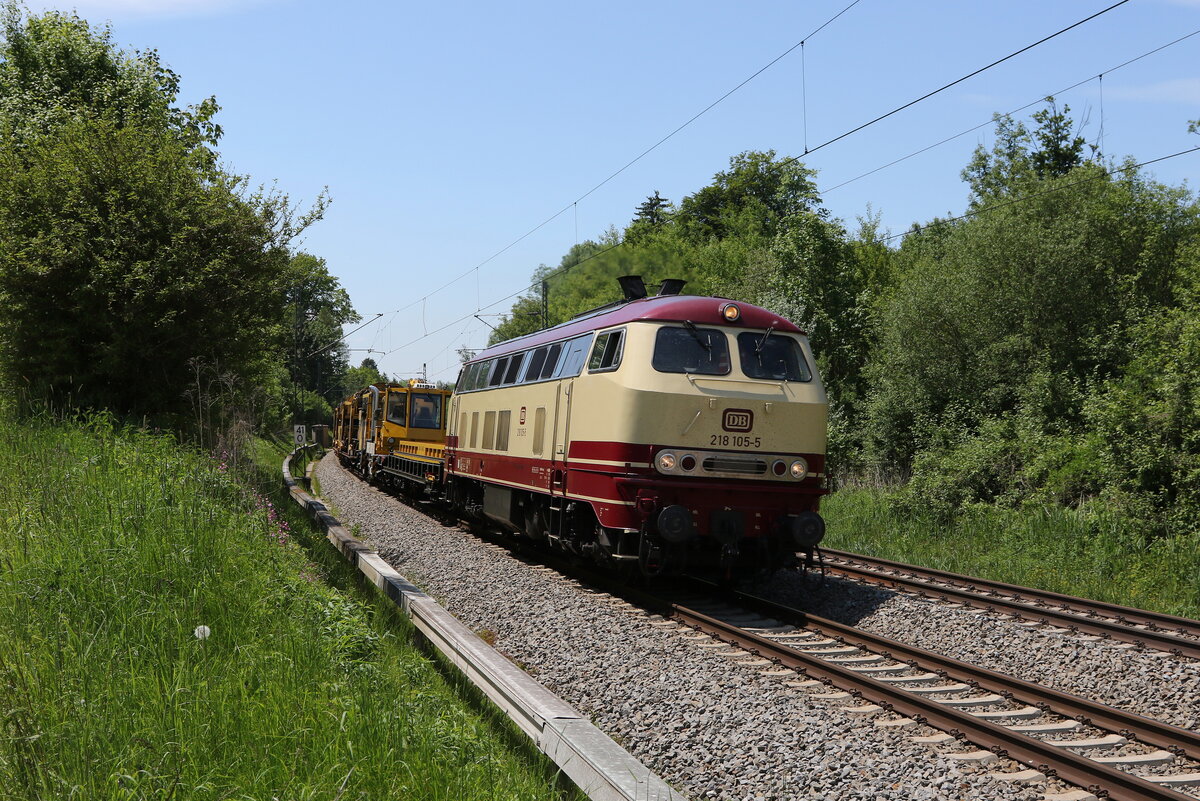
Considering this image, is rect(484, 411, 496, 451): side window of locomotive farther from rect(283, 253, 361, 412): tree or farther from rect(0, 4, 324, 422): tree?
rect(283, 253, 361, 412): tree

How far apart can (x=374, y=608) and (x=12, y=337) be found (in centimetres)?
885

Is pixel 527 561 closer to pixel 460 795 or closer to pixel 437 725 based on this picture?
pixel 437 725

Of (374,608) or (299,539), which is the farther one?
(299,539)

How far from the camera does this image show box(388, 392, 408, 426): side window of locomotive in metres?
27.5

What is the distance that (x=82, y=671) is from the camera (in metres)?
4.78

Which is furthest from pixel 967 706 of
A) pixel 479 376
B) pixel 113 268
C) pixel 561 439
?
pixel 113 268

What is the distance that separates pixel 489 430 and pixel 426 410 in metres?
12.6

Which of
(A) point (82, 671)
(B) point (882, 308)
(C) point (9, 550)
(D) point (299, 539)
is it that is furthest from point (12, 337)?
(B) point (882, 308)

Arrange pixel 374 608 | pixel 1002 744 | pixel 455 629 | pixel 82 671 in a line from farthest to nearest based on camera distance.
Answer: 1. pixel 374 608
2. pixel 455 629
3. pixel 1002 744
4. pixel 82 671

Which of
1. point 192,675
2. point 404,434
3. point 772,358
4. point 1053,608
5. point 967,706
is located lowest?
point 967,706

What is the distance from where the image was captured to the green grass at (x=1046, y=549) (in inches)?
463

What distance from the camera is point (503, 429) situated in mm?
14641

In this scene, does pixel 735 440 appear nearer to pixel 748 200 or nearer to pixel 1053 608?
pixel 1053 608

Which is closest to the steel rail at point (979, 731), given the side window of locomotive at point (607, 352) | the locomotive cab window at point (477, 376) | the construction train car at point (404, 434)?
the side window of locomotive at point (607, 352)
